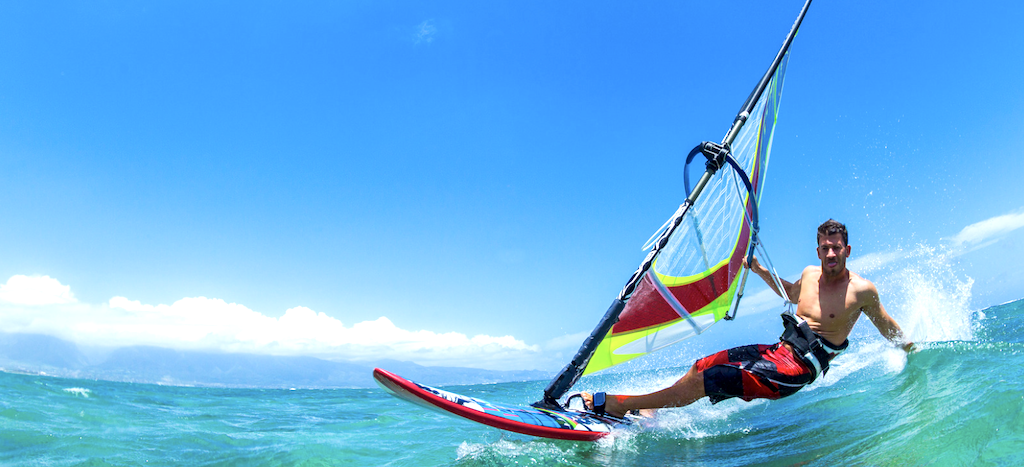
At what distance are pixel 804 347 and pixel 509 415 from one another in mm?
2687

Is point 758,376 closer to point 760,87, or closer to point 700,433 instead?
point 700,433

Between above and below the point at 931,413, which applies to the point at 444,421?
below

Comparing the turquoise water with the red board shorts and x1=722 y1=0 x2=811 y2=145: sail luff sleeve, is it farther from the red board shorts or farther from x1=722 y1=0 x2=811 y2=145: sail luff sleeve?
x1=722 y1=0 x2=811 y2=145: sail luff sleeve

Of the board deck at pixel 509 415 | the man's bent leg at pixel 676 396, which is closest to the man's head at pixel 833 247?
the man's bent leg at pixel 676 396

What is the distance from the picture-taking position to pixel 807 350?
4250mm

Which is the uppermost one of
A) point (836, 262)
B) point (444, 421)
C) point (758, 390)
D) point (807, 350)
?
point (836, 262)

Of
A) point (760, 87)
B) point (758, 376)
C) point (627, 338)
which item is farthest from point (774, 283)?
point (760, 87)

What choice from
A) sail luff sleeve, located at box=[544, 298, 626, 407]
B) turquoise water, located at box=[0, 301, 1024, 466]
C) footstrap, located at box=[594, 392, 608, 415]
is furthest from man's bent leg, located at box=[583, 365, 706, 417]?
sail luff sleeve, located at box=[544, 298, 626, 407]

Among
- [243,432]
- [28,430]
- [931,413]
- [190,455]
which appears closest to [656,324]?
[931,413]

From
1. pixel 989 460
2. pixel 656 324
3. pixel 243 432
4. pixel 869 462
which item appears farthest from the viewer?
pixel 243 432

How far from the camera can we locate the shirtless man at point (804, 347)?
4227mm

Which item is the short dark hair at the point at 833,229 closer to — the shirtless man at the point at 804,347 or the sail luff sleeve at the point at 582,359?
the shirtless man at the point at 804,347

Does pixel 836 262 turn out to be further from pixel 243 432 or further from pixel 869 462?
pixel 243 432

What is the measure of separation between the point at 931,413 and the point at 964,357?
2.02 metres
